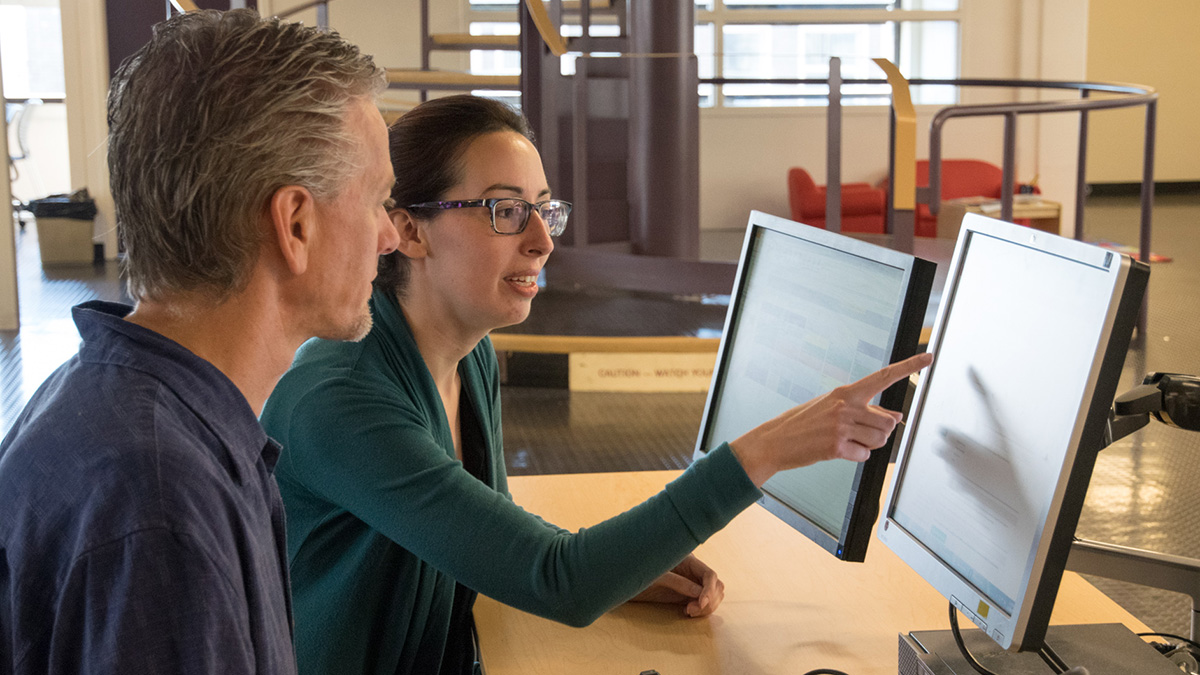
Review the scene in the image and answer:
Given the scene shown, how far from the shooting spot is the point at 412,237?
Result: 1498 millimetres

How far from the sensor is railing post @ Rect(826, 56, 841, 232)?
5383 millimetres

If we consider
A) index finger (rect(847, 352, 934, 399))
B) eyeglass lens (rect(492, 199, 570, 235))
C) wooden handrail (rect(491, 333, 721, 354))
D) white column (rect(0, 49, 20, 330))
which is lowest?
wooden handrail (rect(491, 333, 721, 354))

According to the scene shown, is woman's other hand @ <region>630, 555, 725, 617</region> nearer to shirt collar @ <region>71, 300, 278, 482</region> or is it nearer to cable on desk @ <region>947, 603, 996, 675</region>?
cable on desk @ <region>947, 603, 996, 675</region>

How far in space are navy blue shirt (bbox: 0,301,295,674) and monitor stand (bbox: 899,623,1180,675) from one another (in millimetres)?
649

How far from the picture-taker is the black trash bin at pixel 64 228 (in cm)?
788

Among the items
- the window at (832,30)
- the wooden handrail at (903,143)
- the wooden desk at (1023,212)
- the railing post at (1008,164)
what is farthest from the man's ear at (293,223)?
the window at (832,30)

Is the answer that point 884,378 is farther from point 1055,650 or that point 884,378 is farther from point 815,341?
point 1055,650

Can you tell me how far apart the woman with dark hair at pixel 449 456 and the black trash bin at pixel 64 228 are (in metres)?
7.22

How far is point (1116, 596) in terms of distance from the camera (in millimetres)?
2877

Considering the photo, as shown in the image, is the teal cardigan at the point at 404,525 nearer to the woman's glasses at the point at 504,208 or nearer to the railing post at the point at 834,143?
the woman's glasses at the point at 504,208

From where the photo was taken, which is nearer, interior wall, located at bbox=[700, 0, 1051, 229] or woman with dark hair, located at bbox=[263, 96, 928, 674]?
woman with dark hair, located at bbox=[263, 96, 928, 674]

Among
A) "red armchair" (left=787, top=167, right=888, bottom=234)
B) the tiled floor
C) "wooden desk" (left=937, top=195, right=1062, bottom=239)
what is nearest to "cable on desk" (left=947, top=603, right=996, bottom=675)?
the tiled floor

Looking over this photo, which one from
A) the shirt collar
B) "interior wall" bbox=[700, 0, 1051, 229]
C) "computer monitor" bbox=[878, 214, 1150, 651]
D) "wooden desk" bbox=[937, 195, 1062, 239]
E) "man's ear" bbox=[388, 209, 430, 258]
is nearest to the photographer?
the shirt collar

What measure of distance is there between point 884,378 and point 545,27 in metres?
4.57
